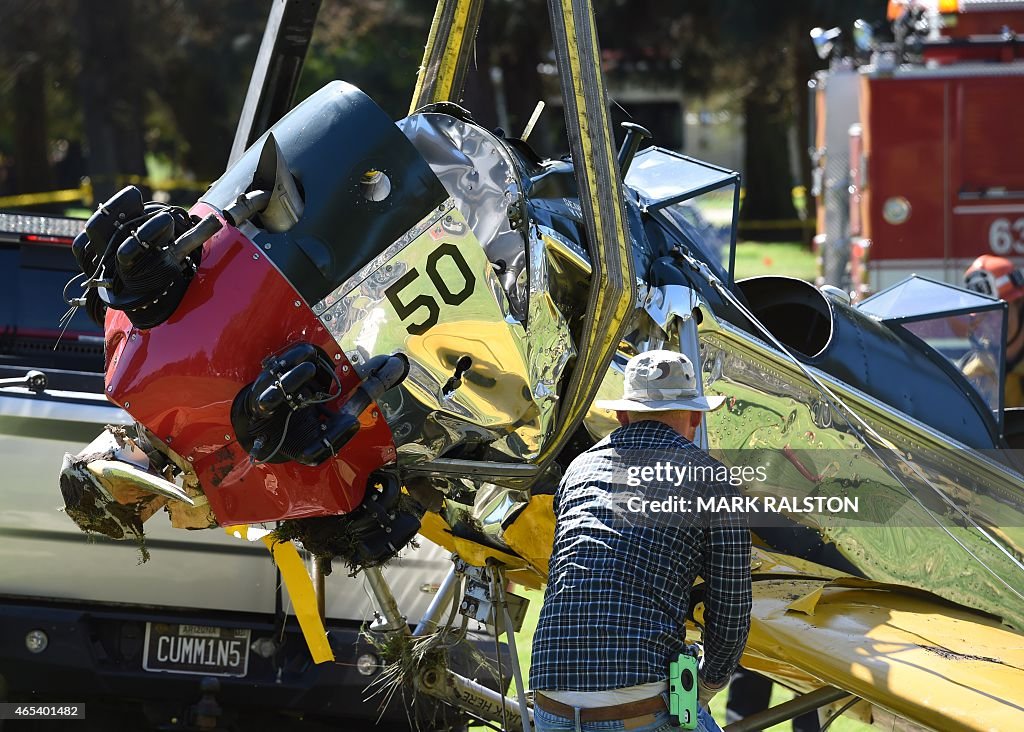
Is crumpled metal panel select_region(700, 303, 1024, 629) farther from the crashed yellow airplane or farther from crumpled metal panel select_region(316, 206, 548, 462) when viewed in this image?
crumpled metal panel select_region(316, 206, 548, 462)

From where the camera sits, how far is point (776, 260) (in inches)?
966

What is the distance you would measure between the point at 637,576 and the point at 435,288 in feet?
2.96

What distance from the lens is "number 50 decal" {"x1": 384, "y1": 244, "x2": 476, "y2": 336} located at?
3436mm

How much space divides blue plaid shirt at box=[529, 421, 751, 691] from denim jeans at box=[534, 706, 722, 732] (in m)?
0.08

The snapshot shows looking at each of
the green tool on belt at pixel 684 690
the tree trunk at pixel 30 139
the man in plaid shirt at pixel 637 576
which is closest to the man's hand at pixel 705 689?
the man in plaid shirt at pixel 637 576

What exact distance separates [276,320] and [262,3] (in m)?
27.7

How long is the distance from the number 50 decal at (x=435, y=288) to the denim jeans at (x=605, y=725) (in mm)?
1040

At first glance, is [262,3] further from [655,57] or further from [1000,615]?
[1000,615]

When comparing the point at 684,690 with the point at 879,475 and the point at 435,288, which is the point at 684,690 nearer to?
the point at 435,288

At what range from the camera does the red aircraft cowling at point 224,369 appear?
129 inches

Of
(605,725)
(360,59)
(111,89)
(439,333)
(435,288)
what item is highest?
→ (435,288)

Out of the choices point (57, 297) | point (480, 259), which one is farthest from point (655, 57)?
point (480, 259)

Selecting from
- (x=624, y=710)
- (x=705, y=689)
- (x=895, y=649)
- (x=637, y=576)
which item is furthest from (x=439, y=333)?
(x=895, y=649)

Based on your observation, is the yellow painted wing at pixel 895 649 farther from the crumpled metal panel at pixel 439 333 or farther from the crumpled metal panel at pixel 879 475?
the crumpled metal panel at pixel 439 333
